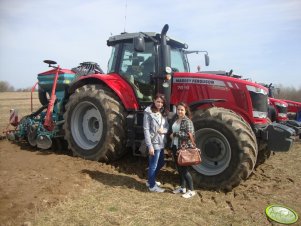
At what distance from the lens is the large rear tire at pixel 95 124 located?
6.60m

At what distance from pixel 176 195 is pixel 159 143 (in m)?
0.87

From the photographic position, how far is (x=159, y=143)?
18.1ft

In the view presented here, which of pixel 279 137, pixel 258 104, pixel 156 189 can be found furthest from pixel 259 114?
pixel 156 189

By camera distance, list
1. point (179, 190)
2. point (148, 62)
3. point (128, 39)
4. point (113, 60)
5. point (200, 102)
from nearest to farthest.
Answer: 1. point (179, 190)
2. point (200, 102)
3. point (148, 62)
4. point (128, 39)
5. point (113, 60)

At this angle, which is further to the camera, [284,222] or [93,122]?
[93,122]

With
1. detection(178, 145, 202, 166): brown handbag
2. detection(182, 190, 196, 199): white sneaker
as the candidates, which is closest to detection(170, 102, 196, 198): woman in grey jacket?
detection(182, 190, 196, 199): white sneaker

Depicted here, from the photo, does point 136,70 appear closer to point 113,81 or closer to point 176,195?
point 113,81

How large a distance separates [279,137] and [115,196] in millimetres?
2772

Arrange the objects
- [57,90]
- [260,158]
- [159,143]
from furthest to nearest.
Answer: [57,90], [260,158], [159,143]

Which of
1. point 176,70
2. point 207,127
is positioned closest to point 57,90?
point 176,70

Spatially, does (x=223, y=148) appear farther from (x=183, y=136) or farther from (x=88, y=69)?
(x=88, y=69)

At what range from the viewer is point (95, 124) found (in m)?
7.41

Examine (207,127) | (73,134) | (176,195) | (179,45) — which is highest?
(179,45)

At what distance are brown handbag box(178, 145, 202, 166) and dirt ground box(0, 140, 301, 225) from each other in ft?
1.84
